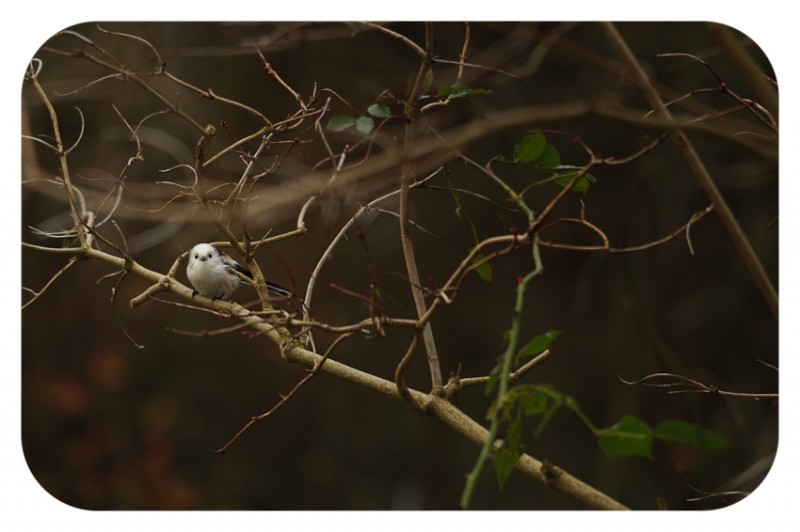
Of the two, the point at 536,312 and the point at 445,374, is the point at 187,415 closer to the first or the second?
the point at 445,374

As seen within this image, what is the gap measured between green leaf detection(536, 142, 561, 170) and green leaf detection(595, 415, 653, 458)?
1.13ft

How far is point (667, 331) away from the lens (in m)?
1.57

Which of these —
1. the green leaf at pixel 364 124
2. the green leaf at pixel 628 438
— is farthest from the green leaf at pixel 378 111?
the green leaf at pixel 628 438

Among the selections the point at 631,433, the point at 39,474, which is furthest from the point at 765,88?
the point at 39,474

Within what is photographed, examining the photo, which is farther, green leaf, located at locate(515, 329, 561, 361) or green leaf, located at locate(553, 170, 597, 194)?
green leaf, located at locate(553, 170, 597, 194)

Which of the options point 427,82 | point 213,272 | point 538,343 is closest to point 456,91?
point 427,82

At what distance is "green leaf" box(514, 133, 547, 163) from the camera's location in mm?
1036

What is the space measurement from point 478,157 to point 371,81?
10.2 inches

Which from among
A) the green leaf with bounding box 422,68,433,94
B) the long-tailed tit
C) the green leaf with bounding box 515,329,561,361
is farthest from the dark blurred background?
the green leaf with bounding box 515,329,561,361

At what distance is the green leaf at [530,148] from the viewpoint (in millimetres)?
1036

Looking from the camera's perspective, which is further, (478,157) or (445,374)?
(445,374)

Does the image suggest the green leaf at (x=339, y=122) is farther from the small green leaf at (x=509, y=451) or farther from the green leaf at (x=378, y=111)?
the small green leaf at (x=509, y=451)

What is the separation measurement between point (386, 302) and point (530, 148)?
0.54 m

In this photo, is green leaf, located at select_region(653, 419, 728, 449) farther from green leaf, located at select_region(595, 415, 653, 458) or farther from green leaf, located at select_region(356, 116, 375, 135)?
green leaf, located at select_region(356, 116, 375, 135)
